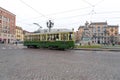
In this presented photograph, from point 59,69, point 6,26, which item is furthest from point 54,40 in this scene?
point 6,26

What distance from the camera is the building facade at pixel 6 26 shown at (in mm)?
68750

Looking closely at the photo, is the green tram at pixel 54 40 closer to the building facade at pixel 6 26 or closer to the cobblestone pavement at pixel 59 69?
the cobblestone pavement at pixel 59 69

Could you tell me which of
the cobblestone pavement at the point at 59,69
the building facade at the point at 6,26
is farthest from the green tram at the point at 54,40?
the building facade at the point at 6,26

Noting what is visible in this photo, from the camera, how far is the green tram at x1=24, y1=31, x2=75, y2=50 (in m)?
22.8

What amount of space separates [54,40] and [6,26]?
180ft

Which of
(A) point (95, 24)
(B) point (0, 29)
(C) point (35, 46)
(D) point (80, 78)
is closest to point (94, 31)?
(A) point (95, 24)

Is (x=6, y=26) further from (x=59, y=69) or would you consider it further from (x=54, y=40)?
(x=59, y=69)

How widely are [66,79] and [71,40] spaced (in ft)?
56.7

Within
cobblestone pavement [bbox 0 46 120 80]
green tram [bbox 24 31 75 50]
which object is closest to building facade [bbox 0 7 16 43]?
green tram [bbox 24 31 75 50]

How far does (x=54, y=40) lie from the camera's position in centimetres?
2416

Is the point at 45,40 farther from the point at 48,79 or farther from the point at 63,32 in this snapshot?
the point at 48,79

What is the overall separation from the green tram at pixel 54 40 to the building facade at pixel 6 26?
45.4m

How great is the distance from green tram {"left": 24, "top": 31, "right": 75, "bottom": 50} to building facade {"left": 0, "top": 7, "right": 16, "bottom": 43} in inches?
1788

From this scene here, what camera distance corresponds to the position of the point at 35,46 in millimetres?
28906
